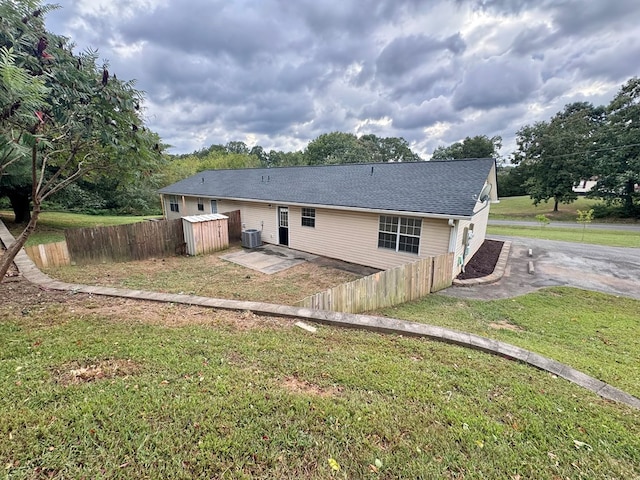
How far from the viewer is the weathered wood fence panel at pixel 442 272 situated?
24.1 ft

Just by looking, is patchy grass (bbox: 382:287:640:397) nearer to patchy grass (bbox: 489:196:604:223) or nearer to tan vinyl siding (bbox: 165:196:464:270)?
tan vinyl siding (bbox: 165:196:464:270)

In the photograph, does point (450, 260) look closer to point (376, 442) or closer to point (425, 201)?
point (425, 201)

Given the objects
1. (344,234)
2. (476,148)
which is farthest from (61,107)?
(476,148)

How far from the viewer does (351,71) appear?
16016mm

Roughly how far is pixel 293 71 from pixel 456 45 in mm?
8446

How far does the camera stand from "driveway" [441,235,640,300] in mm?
7750

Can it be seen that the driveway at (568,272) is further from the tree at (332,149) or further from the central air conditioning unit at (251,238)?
the tree at (332,149)

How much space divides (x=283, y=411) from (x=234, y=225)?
1263 centimetres

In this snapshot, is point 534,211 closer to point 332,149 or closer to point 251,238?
point 332,149

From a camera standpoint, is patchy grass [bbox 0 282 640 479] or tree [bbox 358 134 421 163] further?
tree [bbox 358 134 421 163]

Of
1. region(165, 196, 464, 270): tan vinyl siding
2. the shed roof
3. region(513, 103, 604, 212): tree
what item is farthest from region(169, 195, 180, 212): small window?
region(513, 103, 604, 212): tree

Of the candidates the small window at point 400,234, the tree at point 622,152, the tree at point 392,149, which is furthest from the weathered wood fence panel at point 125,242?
the tree at point 392,149

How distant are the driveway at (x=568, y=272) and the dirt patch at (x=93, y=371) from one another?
7177mm

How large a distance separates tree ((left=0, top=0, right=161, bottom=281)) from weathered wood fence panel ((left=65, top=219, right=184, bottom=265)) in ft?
15.7
